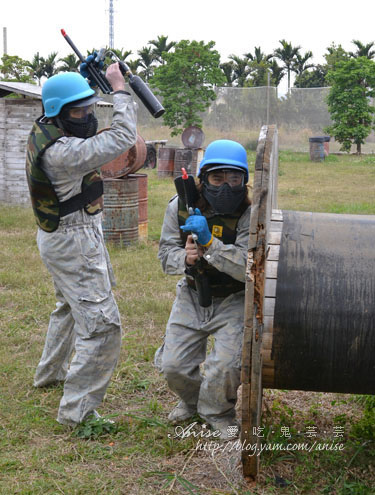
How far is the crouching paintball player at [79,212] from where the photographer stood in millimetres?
3662

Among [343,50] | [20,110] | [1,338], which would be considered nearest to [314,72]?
[343,50]

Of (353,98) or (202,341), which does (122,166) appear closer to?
(202,341)

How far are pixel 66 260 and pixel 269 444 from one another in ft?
5.24

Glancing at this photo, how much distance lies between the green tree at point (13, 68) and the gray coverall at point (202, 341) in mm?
20327

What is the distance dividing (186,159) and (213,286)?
14.3 m

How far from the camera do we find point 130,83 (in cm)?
396

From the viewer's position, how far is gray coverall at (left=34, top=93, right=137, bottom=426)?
12.1 feet

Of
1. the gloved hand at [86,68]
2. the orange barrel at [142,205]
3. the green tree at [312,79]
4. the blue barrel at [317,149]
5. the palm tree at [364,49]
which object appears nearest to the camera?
the gloved hand at [86,68]

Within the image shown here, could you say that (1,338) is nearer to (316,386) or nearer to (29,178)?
(29,178)

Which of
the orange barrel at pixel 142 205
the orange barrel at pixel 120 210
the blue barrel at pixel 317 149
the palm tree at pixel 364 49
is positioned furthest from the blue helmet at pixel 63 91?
the palm tree at pixel 364 49

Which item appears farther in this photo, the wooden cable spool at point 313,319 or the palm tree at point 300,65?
the palm tree at point 300,65

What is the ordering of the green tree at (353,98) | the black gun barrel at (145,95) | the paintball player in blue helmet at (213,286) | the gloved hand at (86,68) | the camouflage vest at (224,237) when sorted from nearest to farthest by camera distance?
the paintball player in blue helmet at (213,286) < the camouflage vest at (224,237) < the black gun barrel at (145,95) < the gloved hand at (86,68) < the green tree at (353,98)

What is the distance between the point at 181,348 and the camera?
12.0ft

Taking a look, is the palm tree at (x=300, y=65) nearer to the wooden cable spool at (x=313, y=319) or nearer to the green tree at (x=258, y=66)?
the green tree at (x=258, y=66)
